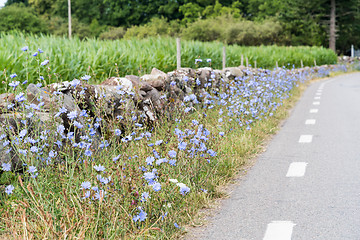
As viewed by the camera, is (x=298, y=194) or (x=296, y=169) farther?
(x=296, y=169)

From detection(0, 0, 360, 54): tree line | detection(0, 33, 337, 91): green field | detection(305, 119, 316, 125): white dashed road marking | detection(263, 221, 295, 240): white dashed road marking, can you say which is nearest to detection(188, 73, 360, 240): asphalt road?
detection(263, 221, 295, 240): white dashed road marking

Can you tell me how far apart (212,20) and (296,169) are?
51.4 metres

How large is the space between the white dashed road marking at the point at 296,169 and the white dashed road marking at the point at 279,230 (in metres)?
1.64

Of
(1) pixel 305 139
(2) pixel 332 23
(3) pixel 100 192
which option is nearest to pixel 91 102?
(3) pixel 100 192

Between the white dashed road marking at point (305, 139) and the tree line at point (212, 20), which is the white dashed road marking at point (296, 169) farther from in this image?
the tree line at point (212, 20)

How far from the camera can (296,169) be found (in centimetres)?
564

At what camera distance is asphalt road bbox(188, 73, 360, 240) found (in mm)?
3639

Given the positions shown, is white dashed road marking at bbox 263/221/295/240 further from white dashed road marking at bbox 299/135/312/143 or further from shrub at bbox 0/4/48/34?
shrub at bbox 0/4/48/34

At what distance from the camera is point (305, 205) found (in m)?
4.25

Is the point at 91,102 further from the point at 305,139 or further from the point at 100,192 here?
the point at 305,139

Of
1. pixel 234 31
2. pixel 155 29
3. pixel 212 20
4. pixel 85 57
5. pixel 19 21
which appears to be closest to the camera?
pixel 85 57

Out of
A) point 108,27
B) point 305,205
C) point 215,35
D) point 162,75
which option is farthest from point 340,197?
point 108,27

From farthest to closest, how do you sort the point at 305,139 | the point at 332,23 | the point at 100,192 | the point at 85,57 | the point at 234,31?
the point at 234,31 → the point at 332,23 → the point at 85,57 → the point at 305,139 → the point at 100,192

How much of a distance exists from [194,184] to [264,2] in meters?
65.0
